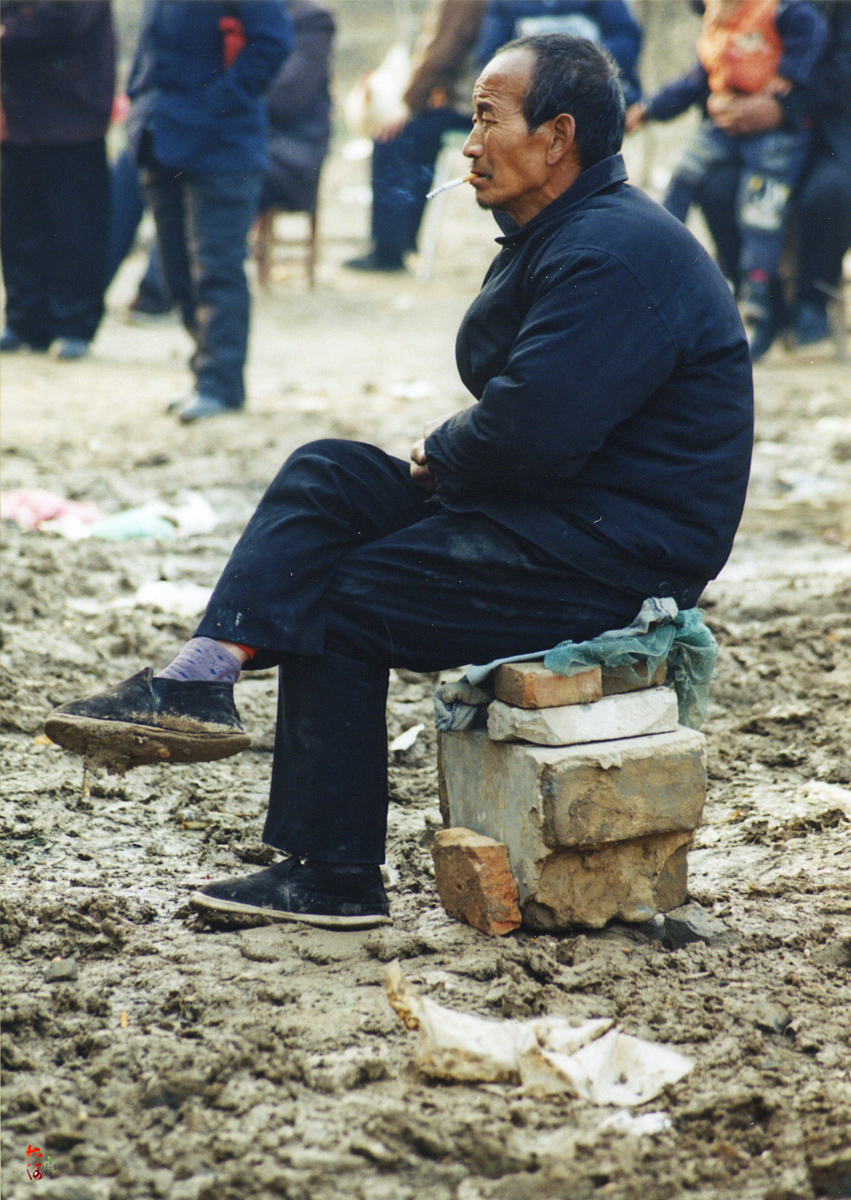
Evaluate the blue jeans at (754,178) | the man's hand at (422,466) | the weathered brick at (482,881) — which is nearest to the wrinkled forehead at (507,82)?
the man's hand at (422,466)

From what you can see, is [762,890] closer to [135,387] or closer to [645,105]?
[135,387]

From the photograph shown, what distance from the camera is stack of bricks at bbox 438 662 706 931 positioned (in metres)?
2.35

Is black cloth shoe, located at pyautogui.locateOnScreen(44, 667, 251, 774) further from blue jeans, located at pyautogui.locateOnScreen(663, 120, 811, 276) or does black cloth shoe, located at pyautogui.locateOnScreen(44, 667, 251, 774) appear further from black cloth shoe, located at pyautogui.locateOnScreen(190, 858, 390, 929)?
blue jeans, located at pyautogui.locateOnScreen(663, 120, 811, 276)

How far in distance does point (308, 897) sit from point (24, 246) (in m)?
5.80

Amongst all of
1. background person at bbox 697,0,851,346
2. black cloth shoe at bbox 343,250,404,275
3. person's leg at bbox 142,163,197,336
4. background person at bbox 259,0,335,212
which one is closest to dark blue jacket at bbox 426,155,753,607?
person's leg at bbox 142,163,197,336

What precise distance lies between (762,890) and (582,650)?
0.67m

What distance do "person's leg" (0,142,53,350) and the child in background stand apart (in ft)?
10.9

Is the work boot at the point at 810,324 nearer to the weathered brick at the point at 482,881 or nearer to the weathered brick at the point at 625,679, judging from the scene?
the weathered brick at the point at 625,679

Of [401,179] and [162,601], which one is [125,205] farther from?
[162,601]

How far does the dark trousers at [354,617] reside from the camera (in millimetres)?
2387

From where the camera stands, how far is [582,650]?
7.82 ft

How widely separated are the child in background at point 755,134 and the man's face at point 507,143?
4890mm

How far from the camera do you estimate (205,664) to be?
2.40 meters

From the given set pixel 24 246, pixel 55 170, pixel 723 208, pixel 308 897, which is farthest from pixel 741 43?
pixel 308 897
